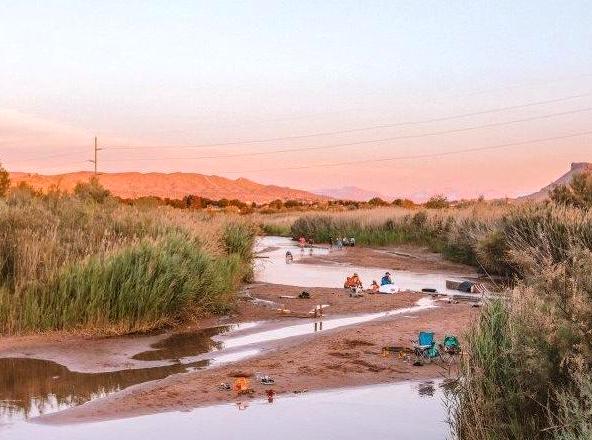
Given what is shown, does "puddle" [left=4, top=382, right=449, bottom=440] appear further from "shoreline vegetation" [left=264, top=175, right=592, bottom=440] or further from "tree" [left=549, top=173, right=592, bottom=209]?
"tree" [left=549, top=173, right=592, bottom=209]

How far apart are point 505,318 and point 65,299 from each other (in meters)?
8.13

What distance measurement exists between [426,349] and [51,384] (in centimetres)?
534

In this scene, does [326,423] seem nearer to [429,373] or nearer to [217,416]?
[217,416]

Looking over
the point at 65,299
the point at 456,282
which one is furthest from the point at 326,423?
the point at 456,282

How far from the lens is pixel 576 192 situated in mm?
Answer: 33344

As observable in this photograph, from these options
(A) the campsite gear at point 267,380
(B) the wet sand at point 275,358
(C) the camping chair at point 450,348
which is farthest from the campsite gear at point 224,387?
(C) the camping chair at point 450,348

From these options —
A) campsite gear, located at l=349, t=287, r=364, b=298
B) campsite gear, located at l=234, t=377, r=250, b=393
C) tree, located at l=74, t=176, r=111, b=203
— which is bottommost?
campsite gear, located at l=234, t=377, r=250, b=393

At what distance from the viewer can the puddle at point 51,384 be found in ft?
28.0

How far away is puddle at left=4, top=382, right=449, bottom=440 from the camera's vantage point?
24.7 ft

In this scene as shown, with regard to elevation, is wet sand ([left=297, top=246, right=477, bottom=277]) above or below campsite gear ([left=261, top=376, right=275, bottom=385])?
above

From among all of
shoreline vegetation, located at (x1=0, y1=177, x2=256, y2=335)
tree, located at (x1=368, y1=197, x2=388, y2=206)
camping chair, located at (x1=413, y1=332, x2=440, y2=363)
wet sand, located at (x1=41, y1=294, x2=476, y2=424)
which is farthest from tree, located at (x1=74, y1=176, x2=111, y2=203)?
tree, located at (x1=368, y1=197, x2=388, y2=206)

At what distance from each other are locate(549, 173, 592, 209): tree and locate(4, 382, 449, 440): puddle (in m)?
24.9

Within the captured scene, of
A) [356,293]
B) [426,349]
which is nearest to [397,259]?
[356,293]

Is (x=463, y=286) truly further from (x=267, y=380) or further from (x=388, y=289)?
(x=267, y=380)
